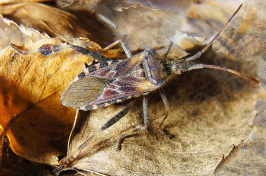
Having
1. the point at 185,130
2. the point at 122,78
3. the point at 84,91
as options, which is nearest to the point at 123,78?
the point at 122,78

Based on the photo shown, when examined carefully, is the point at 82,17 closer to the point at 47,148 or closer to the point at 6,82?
the point at 6,82

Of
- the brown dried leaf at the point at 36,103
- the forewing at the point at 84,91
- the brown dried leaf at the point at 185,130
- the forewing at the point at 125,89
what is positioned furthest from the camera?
the forewing at the point at 125,89

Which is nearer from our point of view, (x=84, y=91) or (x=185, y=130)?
(x=185, y=130)

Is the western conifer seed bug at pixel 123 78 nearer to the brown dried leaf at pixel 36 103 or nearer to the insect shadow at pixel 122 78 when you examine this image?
the insect shadow at pixel 122 78

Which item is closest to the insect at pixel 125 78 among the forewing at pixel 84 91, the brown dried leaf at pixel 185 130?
the forewing at pixel 84 91

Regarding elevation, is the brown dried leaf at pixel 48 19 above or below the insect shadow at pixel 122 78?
above

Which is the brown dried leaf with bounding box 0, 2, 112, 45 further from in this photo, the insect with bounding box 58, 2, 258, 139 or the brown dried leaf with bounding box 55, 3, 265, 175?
the brown dried leaf with bounding box 55, 3, 265, 175

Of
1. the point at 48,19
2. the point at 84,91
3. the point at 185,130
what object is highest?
the point at 48,19

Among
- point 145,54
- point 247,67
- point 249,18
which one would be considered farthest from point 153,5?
point 247,67

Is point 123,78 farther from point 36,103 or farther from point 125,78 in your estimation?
point 36,103
